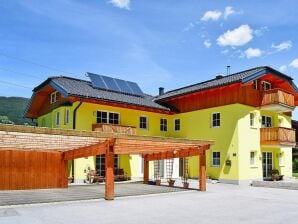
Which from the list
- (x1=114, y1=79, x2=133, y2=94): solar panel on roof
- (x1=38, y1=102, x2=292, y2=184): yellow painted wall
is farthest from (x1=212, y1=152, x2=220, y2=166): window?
(x1=114, y1=79, x2=133, y2=94): solar panel on roof

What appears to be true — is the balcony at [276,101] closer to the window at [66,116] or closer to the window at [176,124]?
the window at [176,124]

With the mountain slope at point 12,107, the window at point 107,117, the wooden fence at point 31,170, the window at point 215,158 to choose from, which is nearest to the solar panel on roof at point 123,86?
the window at point 107,117

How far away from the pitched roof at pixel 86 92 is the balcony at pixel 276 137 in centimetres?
731

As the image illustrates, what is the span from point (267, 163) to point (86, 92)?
44.9ft

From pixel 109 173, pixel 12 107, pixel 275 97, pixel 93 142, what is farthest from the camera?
pixel 12 107

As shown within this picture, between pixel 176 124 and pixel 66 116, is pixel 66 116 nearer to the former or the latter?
pixel 66 116

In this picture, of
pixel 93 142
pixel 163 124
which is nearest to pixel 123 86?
pixel 163 124

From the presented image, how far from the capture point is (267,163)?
24969 millimetres

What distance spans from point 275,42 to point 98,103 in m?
10.7

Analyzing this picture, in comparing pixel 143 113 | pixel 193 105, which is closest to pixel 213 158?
pixel 193 105

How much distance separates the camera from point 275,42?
55.5 feet

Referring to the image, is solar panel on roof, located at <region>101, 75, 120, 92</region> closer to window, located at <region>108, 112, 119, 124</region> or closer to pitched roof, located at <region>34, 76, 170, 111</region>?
pitched roof, located at <region>34, 76, 170, 111</region>

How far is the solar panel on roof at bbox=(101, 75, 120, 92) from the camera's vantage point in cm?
2420

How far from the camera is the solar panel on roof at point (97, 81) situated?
76.6 ft
